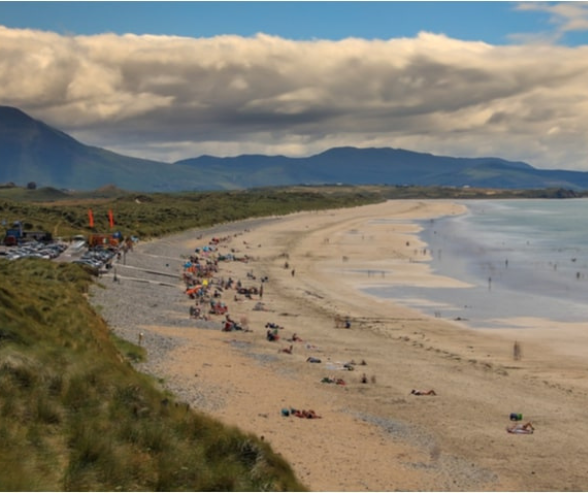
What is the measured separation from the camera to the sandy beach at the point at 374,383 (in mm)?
16047

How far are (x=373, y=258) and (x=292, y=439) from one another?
161 ft

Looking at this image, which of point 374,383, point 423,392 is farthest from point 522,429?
point 374,383

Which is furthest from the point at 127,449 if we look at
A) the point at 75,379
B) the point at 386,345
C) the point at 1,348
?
the point at 386,345

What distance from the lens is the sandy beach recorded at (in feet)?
52.6

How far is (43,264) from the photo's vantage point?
41469 mm

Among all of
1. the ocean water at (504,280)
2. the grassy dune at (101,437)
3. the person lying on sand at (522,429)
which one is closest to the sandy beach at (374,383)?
the person lying on sand at (522,429)

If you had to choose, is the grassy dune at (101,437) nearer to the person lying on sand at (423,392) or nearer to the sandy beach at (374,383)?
the sandy beach at (374,383)

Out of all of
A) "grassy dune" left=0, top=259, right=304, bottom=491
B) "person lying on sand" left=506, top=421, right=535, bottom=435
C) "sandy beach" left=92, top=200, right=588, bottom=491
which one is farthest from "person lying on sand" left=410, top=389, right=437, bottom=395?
"grassy dune" left=0, top=259, right=304, bottom=491

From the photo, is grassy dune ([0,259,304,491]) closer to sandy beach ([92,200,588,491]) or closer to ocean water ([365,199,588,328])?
sandy beach ([92,200,588,491])


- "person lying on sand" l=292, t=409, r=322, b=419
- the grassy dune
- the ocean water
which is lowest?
the ocean water

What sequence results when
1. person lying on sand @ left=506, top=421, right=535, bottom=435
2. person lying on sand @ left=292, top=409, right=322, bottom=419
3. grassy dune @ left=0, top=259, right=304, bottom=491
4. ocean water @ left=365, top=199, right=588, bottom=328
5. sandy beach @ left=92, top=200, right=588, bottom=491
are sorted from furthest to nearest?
ocean water @ left=365, top=199, right=588, bottom=328 → person lying on sand @ left=292, top=409, right=322, bottom=419 → person lying on sand @ left=506, top=421, right=535, bottom=435 → sandy beach @ left=92, top=200, right=588, bottom=491 → grassy dune @ left=0, top=259, right=304, bottom=491

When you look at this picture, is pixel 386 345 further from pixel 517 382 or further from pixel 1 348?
pixel 1 348

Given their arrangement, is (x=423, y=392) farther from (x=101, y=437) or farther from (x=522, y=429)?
(x=101, y=437)

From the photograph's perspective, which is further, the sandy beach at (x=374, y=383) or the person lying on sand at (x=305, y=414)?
the person lying on sand at (x=305, y=414)
